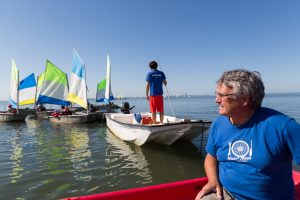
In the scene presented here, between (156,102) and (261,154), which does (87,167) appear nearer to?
(156,102)

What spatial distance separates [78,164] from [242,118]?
7.66 m

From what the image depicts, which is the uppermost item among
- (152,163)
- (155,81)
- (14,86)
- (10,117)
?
(14,86)

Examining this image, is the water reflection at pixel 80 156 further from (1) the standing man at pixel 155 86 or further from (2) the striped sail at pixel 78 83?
(2) the striped sail at pixel 78 83

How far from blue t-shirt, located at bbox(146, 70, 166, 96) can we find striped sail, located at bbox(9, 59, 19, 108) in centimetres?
2329

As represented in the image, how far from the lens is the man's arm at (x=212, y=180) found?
239 cm

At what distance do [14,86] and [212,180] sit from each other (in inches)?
1231

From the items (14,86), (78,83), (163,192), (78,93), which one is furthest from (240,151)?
(14,86)

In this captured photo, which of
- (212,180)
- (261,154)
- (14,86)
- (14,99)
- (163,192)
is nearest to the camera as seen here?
(261,154)

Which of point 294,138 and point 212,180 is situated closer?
point 294,138

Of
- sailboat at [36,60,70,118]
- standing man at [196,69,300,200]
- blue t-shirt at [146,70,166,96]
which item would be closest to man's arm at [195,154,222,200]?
standing man at [196,69,300,200]

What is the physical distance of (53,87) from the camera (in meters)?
26.9

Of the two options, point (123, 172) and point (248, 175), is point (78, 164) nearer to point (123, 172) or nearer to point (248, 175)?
point (123, 172)

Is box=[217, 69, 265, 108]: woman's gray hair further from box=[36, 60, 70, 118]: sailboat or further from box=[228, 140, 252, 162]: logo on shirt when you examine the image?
box=[36, 60, 70, 118]: sailboat

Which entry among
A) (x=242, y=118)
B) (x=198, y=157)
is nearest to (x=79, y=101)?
(x=198, y=157)
